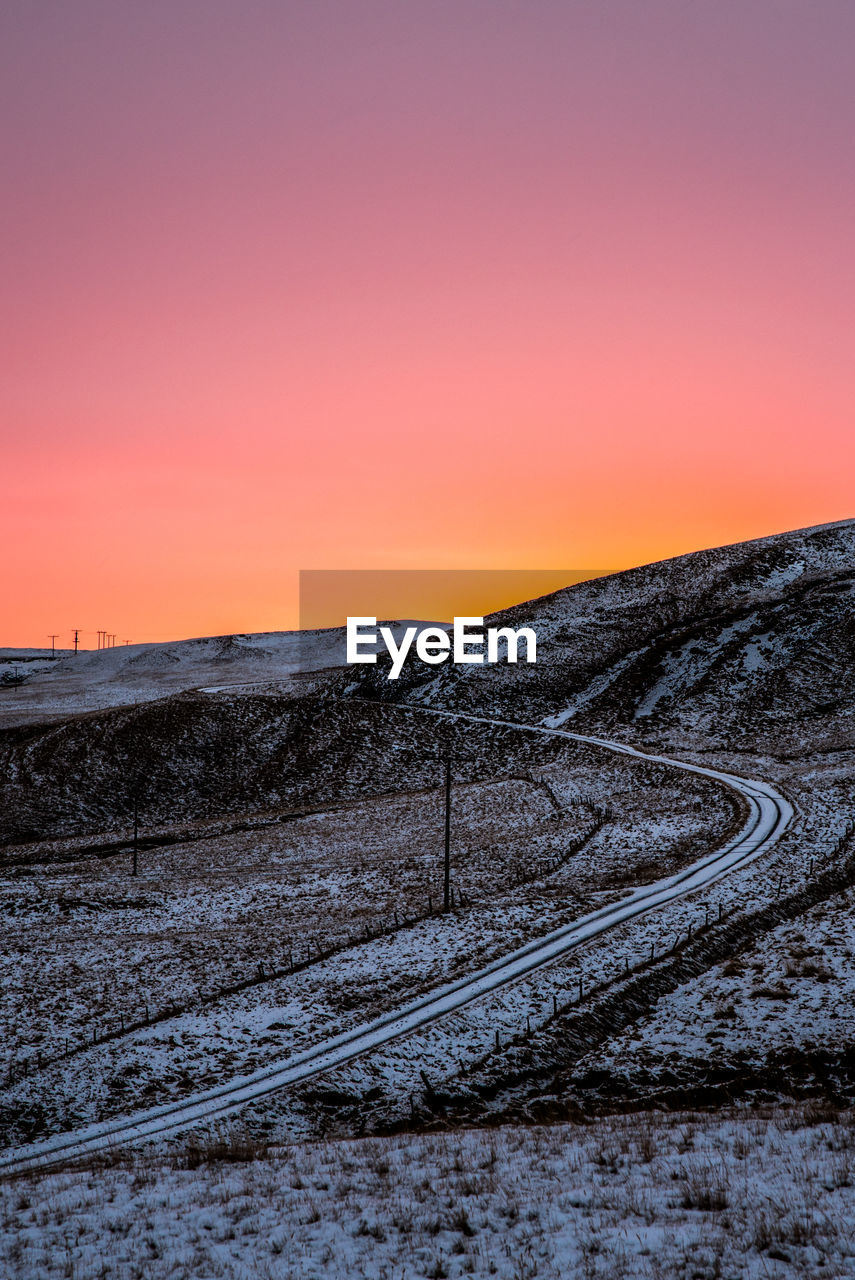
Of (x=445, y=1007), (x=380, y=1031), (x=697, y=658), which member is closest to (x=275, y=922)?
(x=445, y=1007)

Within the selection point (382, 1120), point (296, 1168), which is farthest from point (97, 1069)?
point (296, 1168)

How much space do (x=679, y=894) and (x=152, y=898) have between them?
2575 cm

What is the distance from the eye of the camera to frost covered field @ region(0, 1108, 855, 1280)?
11.8m

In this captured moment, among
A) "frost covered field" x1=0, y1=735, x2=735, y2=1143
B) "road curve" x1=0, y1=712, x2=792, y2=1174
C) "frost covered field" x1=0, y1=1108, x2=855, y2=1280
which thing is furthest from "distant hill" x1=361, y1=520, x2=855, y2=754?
"frost covered field" x1=0, y1=1108, x2=855, y2=1280

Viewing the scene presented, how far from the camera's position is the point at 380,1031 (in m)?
25.2

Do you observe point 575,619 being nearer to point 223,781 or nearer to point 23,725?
point 223,781

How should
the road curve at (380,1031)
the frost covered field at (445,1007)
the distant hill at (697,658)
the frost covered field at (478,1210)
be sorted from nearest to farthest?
1. the frost covered field at (478,1210)
2. the frost covered field at (445,1007)
3. the road curve at (380,1031)
4. the distant hill at (697,658)

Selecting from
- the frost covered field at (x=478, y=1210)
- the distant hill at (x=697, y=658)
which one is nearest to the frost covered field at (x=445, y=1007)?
the frost covered field at (x=478, y=1210)

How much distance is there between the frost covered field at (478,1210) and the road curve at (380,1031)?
3.60 m

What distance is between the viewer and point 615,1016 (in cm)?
2550

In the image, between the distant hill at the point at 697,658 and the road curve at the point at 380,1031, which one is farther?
the distant hill at the point at 697,658

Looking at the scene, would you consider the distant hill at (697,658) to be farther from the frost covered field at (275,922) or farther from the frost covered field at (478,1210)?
the frost covered field at (478,1210)

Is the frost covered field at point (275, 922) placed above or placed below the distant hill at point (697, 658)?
below

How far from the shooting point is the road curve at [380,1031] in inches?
811
